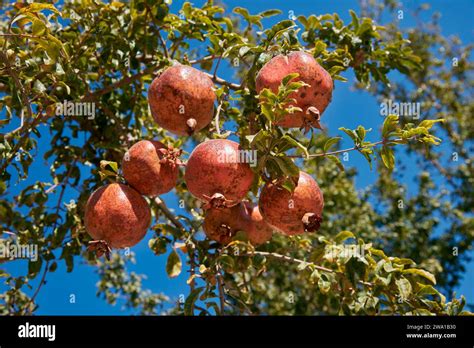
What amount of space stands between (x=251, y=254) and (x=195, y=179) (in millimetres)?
857

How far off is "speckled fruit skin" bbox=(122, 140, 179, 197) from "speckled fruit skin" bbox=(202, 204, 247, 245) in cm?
37

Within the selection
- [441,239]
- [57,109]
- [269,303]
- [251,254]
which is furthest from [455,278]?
[57,109]

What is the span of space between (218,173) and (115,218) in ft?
1.80

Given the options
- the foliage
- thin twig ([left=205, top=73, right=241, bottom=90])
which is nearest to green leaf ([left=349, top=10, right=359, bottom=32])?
the foliage

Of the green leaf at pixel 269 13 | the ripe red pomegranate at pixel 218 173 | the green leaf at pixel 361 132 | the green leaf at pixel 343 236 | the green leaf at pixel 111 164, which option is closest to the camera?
the ripe red pomegranate at pixel 218 173

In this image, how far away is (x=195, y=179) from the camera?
2.42 metres

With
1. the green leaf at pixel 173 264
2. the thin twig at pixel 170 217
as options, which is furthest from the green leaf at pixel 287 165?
the green leaf at pixel 173 264

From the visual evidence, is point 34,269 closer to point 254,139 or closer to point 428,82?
point 254,139

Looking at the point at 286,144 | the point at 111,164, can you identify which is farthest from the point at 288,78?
the point at 111,164

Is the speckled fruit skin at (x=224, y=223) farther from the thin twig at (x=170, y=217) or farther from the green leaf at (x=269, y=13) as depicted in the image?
the green leaf at (x=269, y=13)

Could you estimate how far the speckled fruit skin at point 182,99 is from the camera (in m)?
2.65

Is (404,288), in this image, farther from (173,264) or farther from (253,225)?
(173,264)

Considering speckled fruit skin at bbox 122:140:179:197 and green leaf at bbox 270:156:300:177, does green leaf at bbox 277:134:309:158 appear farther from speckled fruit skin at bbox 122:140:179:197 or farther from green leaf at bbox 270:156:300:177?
speckled fruit skin at bbox 122:140:179:197

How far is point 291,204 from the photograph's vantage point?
257 cm
